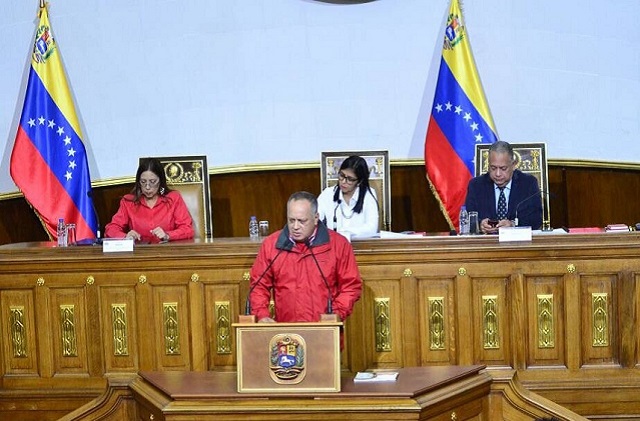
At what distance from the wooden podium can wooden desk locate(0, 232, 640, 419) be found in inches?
51.7

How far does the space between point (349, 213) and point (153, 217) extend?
1171 mm

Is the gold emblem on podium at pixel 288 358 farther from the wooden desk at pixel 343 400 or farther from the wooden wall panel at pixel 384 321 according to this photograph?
the wooden wall panel at pixel 384 321

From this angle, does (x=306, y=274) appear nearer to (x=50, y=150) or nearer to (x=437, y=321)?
(x=437, y=321)

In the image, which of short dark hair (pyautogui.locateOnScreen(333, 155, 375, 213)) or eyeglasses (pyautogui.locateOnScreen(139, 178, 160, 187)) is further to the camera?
eyeglasses (pyautogui.locateOnScreen(139, 178, 160, 187))

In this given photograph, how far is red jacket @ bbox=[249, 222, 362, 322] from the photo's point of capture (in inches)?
198

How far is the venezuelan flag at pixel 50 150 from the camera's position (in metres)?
7.58

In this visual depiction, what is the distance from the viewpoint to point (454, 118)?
7777 mm

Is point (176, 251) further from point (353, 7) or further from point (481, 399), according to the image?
point (353, 7)

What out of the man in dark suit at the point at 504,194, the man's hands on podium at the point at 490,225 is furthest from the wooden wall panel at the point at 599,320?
the man in dark suit at the point at 504,194

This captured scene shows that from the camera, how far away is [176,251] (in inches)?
231

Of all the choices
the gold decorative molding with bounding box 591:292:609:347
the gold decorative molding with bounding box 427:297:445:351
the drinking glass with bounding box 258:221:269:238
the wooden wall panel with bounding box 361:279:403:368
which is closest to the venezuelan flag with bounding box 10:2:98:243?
the drinking glass with bounding box 258:221:269:238

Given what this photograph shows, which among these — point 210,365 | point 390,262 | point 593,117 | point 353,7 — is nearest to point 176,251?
point 210,365

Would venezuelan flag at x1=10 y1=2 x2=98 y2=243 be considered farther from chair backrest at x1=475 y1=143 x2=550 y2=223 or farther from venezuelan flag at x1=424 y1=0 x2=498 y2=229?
chair backrest at x1=475 y1=143 x2=550 y2=223

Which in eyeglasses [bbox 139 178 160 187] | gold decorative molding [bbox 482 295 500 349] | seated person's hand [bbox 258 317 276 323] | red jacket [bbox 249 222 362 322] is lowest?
gold decorative molding [bbox 482 295 500 349]
